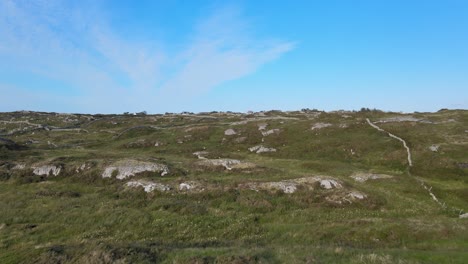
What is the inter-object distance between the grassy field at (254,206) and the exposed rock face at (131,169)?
0.37 metres

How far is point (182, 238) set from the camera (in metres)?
Result: 35.8

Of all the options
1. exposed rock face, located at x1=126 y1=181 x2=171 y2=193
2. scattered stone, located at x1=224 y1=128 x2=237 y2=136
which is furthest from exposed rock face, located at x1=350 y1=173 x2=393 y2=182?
scattered stone, located at x1=224 y1=128 x2=237 y2=136

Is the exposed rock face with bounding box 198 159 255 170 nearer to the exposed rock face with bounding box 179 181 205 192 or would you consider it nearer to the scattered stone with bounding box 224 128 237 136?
the exposed rock face with bounding box 179 181 205 192

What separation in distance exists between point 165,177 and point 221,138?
4048 centimetres

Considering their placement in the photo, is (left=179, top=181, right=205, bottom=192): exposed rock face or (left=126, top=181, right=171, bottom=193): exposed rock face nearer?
(left=179, top=181, right=205, bottom=192): exposed rock face

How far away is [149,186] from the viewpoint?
52219 mm

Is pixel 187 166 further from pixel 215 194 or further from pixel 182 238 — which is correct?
pixel 182 238

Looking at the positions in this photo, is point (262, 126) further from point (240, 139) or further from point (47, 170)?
point (47, 170)

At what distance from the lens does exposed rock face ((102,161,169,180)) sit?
2349 inches

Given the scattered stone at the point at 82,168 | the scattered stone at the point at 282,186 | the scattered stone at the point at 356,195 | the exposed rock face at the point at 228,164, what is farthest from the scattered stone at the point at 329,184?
the scattered stone at the point at 82,168

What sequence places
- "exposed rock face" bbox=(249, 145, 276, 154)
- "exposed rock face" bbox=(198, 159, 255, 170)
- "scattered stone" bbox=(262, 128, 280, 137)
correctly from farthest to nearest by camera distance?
1. "scattered stone" bbox=(262, 128, 280, 137)
2. "exposed rock face" bbox=(249, 145, 276, 154)
3. "exposed rock face" bbox=(198, 159, 255, 170)

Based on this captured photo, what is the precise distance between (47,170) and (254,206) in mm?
38051

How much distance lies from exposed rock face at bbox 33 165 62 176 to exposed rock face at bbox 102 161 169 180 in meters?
8.68

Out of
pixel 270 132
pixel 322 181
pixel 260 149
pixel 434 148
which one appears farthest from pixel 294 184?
pixel 270 132
